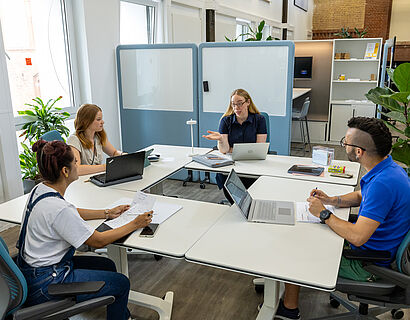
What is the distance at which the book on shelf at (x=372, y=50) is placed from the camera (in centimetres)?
658

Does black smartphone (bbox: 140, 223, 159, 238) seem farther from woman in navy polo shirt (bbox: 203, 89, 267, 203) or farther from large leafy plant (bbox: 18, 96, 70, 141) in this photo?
large leafy plant (bbox: 18, 96, 70, 141)

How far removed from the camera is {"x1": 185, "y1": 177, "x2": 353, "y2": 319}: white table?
1.58 m

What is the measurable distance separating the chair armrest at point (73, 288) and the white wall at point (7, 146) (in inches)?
100

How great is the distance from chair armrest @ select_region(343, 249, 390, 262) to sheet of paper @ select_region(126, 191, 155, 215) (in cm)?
105

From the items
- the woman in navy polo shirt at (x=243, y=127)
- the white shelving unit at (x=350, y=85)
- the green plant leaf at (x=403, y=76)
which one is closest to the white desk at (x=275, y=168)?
the woman in navy polo shirt at (x=243, y=127)

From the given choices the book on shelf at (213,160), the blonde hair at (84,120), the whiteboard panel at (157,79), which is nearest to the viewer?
the blonde hair at (84,120)

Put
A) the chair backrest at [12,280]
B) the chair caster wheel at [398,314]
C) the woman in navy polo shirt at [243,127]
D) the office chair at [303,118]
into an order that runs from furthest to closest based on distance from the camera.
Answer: the office chair at [303,118]
the woman in navy polo shirt at [243,127]
the chair caster wheel at [398,314]
the chair backrest at [12,280]

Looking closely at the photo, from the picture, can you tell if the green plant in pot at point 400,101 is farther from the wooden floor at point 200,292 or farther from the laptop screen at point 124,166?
the laptop screen at point 124,166

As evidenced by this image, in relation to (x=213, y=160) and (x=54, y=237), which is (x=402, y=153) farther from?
(x=54, y=237)

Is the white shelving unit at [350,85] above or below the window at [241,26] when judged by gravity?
below

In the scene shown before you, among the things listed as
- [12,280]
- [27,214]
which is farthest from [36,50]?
[12,280]

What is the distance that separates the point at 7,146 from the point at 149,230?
248 centimetres

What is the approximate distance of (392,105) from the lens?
2.91 metres

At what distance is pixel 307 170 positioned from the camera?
9.56ft
